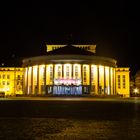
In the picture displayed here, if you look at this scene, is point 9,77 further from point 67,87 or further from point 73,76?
point 67,87

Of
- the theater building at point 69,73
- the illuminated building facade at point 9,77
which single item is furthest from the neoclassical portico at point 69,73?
the illuminated building facade at point 9,77

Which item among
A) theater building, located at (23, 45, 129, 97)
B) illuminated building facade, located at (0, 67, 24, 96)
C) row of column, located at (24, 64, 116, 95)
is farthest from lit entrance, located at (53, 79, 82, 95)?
illuminated building facade, located at (0, 67, 24, 96)

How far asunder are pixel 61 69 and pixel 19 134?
7920 cm

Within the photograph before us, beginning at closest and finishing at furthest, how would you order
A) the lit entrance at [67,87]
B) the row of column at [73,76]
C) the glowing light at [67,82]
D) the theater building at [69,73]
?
the lit entrance at [67,87] < the glowing light at [67,82] < the theater building at [69,73] < the row of column at [73,76]

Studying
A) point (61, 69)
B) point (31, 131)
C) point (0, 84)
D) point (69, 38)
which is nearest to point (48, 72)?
point (61, 69)

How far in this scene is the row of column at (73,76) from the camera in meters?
94.7

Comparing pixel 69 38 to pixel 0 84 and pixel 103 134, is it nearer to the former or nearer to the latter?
pixel 0 84

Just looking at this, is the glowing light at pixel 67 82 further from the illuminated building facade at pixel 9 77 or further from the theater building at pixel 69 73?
the illuminated building facade at pixel 9 77

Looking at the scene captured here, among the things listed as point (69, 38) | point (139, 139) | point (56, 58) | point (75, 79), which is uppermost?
point (69, 38)

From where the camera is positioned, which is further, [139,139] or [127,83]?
[127,83]

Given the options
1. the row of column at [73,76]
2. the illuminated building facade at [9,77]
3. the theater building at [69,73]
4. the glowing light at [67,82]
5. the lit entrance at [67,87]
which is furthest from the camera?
the illuminated building facade at [9,77]

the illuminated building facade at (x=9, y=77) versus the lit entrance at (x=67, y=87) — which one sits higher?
the illuminated building facade at (x=9, y=77)

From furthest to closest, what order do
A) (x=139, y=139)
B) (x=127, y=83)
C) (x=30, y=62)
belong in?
(x=127, y=83) → (x=30, y=62) → (x=139, y=139)

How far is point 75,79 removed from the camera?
93.8m
